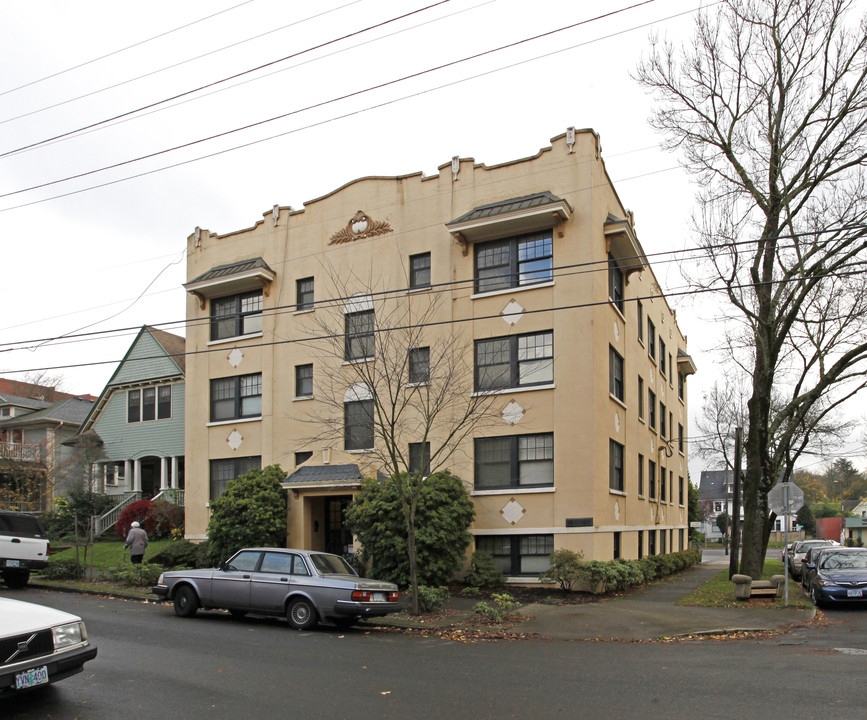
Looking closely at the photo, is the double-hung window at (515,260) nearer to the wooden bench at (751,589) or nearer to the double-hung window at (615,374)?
the double-hung window at (615,374)

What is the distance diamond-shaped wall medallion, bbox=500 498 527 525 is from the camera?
830 inches

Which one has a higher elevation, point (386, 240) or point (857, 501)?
point (386, 240)

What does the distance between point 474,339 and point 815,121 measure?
424 inches

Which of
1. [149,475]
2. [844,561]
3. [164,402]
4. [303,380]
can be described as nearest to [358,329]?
[303,380]

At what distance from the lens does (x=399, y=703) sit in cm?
829

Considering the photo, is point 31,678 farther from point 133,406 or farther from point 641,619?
point 133,406

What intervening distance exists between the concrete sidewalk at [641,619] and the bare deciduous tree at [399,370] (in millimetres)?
5317

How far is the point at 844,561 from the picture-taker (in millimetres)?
21141

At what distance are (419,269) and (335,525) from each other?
27.6ft

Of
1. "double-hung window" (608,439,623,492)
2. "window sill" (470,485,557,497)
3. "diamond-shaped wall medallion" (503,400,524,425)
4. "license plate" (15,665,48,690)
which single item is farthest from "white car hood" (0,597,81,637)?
"double-hung window" (608,439,623,492)

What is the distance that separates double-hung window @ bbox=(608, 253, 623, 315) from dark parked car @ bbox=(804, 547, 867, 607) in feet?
29.2

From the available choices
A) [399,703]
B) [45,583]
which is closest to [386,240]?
[45,583]

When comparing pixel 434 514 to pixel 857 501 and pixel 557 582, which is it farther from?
pixel 857 501

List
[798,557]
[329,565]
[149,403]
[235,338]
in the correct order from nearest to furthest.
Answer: [329,565] → [235,338] → [798,557] → [149,403]
